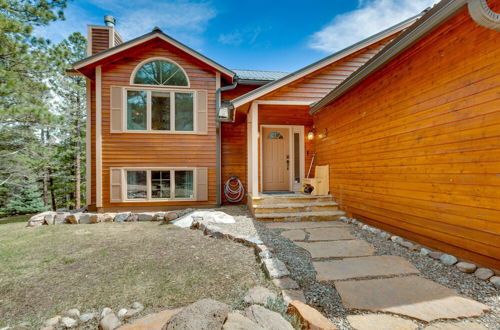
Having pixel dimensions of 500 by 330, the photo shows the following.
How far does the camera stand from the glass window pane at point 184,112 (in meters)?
6.11

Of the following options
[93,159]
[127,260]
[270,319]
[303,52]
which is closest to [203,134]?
[93,159]

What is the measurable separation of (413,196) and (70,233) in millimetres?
5854

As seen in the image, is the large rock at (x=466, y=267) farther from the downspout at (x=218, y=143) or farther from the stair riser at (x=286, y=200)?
the downspout at (x=218, y=143)

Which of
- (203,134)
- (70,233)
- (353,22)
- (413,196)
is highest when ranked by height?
(353,22)

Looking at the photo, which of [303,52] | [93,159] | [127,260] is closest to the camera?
[127,260]

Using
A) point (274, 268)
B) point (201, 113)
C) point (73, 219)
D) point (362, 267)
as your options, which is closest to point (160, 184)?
point (73, 219)

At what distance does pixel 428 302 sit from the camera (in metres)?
1.73

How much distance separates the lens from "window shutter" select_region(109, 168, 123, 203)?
226 inches

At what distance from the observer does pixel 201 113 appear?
20.2 ft

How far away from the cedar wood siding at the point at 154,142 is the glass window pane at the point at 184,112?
10.0 inches

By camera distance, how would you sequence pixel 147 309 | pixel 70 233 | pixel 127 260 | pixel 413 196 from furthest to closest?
1. pixel 70 233
2. pixel 413 196
3. pixel 127 260
4. pixel 147 309

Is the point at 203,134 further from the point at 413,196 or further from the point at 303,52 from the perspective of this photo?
the point at 303,52

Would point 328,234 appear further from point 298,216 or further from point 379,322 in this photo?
point 379,322

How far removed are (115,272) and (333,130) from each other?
5018 millimetres
